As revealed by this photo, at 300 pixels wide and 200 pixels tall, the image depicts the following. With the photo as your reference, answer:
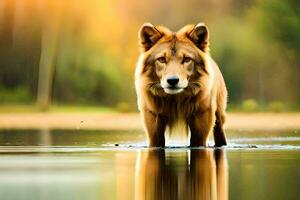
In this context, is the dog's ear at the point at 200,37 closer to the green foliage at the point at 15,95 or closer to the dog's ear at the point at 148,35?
the dog's ear at the point at 148,35

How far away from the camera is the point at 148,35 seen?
15055mm

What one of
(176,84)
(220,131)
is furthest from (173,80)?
(220,131)

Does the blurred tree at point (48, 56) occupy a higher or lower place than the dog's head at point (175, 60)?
higher

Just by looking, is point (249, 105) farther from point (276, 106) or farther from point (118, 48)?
point (118, 48)

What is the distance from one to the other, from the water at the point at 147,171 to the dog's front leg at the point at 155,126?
0.14m

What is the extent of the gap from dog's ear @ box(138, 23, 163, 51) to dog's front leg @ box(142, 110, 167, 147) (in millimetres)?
850

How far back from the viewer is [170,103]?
577 inches

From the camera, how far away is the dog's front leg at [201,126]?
1458 centimetres

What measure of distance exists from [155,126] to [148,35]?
3.79 ft

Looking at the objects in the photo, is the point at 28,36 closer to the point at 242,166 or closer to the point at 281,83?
the point at 281,83

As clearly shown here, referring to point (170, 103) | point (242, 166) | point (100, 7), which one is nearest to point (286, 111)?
point (100, 7)

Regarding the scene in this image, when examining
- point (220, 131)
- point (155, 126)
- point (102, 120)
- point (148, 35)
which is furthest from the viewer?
point (102, 120)

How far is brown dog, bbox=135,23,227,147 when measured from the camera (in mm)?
14594

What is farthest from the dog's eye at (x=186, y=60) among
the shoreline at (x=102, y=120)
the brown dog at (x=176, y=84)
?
the shoreline at (x=102, y=120)
